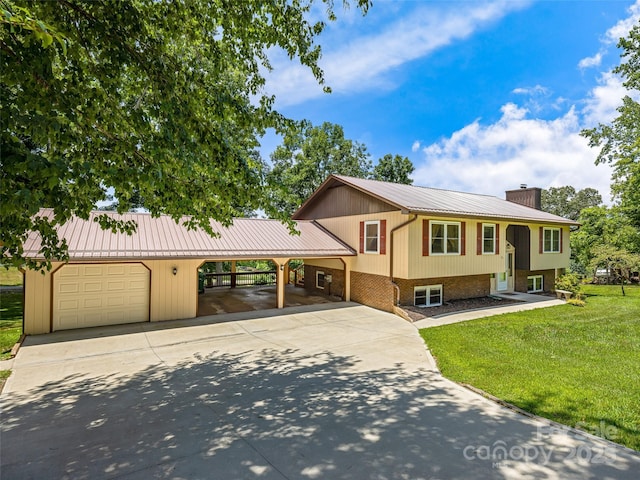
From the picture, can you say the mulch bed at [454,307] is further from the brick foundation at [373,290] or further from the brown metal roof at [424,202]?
the brown metal roof at [424,202]

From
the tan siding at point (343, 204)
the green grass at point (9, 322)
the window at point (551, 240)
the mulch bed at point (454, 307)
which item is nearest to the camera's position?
the green grass at point (9, 322)

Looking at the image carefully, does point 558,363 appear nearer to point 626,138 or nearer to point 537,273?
point 537,273

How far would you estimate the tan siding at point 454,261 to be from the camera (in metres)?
12.3

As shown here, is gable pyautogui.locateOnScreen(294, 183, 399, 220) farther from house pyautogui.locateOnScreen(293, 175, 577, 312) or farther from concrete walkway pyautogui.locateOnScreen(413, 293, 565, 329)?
concrete walkway pyautogui.locateOnScreen(413, 293, 565, 329)

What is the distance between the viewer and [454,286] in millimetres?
14398

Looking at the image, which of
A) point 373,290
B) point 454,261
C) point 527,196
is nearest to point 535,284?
point 527,196

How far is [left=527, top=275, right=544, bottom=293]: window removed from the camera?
58.6ft

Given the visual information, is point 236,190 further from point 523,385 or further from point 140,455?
point 523,385

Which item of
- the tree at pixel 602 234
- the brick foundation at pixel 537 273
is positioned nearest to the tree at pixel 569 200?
the tree at pixel 602 234

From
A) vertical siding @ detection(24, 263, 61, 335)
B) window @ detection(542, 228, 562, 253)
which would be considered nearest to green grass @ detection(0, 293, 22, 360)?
vertical siding @ detection(24, 263, 61, 335)

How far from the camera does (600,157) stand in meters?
23.6

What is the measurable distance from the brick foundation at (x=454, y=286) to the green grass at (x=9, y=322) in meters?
11.7

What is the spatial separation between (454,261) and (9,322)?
1603 cm

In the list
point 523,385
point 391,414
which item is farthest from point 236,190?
point 523,385
